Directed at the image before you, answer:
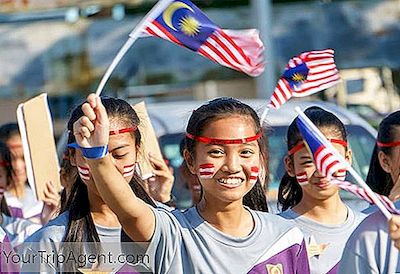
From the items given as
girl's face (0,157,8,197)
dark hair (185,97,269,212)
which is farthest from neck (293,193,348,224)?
girl's face (0,157,8,197)

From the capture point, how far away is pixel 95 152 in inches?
146

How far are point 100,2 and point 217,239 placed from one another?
14864 mm

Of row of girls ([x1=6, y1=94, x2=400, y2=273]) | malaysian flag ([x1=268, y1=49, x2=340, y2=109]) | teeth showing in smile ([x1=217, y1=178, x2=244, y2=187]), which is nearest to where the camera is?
row of girls ([x1=6, y1=94, x2=400, y2=273])

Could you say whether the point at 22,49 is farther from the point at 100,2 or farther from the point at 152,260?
the point at 152,260

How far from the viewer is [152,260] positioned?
3.93 metres

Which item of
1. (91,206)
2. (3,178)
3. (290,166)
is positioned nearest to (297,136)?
(290,166)

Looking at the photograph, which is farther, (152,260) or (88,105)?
(152,260)

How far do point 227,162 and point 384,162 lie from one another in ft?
3.15

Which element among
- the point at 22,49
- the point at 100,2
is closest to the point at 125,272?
the point at 100,2

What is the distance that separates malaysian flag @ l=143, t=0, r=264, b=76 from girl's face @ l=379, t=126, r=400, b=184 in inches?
25.5

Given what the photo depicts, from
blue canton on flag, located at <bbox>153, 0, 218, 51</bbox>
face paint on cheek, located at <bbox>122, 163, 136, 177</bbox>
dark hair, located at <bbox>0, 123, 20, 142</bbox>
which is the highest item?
blue canton on flag, located at <bbox>153, 0, 218, 51</bbox>

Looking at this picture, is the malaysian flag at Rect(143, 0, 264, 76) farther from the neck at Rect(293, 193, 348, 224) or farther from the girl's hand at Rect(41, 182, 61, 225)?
the girl's hand at Rect(41, 182, 61, 225)

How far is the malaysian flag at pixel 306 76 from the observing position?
5.48 metres

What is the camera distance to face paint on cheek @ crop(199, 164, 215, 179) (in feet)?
13.5
